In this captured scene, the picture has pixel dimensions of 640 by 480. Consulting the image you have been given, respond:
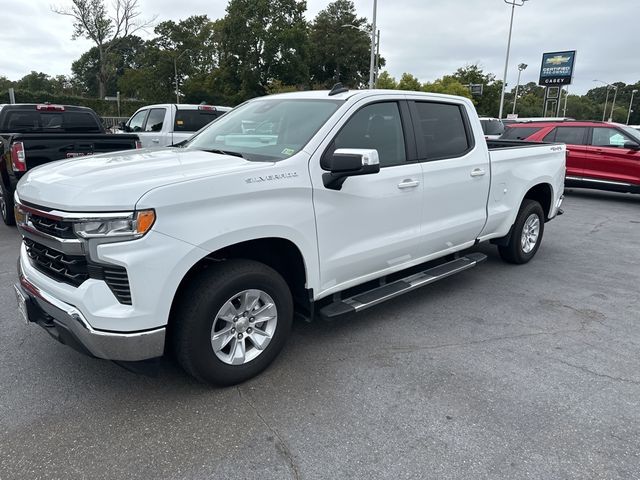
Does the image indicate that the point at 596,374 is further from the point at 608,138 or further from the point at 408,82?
the point at 408,82

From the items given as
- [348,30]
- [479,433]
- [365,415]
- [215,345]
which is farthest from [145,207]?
[348,30]

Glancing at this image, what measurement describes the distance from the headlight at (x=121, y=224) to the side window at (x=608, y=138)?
11.8m

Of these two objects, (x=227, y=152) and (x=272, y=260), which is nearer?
(x=272, y=260)

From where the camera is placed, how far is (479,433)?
2727mm

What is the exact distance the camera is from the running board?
11.7 feet

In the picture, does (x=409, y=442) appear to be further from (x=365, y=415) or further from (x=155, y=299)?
(x=155, y=299)

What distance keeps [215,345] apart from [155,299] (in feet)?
1.82

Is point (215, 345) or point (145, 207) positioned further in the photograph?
point (215, 345)

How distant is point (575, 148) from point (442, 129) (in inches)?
350

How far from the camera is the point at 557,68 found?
3850 cm

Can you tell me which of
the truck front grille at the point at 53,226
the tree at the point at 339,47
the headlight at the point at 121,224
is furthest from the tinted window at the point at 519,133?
the tree at the point at 339,47

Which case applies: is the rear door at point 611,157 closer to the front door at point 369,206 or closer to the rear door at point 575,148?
the rear door at point 575,148

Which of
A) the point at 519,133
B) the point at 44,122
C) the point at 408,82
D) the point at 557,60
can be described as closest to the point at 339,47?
the point at 408,82

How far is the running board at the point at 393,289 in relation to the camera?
3559 mm
